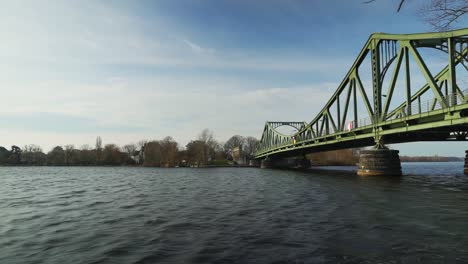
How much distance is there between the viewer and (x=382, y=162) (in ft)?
135

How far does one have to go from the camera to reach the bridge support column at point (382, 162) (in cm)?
4066

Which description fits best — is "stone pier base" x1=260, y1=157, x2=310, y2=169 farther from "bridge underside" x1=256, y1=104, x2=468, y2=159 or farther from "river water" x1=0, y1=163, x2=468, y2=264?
"river water" x1=0, y1=163, x2=468, y2=264

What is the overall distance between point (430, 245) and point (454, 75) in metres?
28.5

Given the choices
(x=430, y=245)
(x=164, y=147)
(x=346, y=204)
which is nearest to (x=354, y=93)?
(x=346, y=204)

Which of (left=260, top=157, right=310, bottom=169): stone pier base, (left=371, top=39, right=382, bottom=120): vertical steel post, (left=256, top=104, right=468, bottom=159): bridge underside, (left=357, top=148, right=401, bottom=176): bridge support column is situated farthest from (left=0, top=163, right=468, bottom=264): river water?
(left=260, top=157, right=310, bottom=169): stone pier base

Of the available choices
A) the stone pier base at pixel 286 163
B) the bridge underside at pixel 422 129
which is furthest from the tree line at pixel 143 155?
the bridge underside at pixel 422 129

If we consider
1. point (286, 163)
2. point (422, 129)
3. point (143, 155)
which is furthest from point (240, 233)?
point (143, 155)

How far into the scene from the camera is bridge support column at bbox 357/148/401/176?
1601 inches

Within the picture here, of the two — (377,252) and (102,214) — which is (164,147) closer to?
(102,214)

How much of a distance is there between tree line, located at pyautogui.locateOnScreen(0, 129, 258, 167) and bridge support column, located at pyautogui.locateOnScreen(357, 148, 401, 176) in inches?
3912

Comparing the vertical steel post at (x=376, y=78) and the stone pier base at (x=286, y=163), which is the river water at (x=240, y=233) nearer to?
the vertical steel post at (x=376, y=78)

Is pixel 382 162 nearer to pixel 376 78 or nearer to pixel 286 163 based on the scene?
pixel 376 78

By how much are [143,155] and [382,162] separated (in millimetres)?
130657

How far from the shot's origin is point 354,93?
54156 mm
